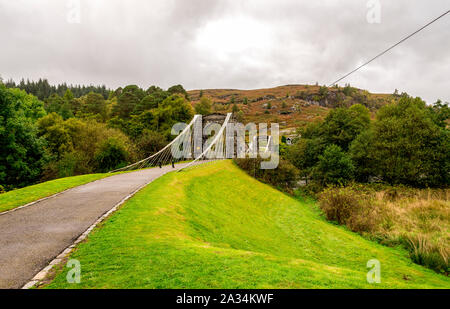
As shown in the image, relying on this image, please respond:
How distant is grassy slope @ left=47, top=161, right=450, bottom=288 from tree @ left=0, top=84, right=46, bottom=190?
14395 millimetres

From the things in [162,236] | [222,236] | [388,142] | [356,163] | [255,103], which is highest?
[255,103]

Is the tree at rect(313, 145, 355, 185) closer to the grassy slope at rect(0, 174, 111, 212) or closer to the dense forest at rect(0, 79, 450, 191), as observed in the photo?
the dense forest at rect(0, 79, 450, 191)

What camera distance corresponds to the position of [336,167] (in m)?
24.8

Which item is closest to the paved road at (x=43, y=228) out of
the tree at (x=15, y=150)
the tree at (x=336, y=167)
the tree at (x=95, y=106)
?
the tree at (x=15, y=150)

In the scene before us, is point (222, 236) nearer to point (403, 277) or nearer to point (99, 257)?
point (99, 257)

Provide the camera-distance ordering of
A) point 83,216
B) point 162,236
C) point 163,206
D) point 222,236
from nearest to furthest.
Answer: point 162,236
point 83,216
point 222,236
point 163,206

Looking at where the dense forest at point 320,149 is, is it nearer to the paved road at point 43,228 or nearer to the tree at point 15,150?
the tree at point 15,150

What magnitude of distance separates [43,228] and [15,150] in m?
18.5

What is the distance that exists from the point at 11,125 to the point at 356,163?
32.9 m

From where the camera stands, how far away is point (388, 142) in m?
23.3

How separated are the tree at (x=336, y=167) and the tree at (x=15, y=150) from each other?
27547 millimetres

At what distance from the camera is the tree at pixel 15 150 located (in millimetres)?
19953

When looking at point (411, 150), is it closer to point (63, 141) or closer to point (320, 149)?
point (320, 149)
